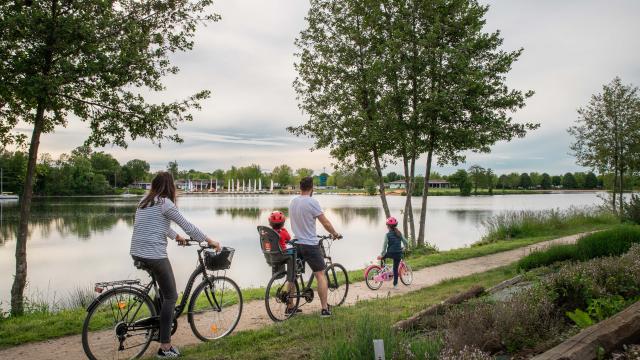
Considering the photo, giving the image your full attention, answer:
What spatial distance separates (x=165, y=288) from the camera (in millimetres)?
5445

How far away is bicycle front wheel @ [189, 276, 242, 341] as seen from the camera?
20.3 feet

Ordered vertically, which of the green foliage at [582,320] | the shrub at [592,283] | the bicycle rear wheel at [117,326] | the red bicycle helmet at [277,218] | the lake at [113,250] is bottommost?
the lake at [113,250]

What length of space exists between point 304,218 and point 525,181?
202717 millimetres

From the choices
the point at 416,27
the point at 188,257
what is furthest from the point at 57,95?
the point at 188,257

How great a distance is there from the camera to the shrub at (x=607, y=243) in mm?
9906

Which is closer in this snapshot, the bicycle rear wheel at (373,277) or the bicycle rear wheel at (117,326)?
the bicycle rear wheel at (117,326)

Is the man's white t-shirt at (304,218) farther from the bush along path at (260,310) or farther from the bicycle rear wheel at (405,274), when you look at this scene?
the bicycle rear wheel at (405,274)

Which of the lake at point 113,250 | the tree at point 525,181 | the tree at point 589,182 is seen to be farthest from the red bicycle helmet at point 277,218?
the tree at point 525,181

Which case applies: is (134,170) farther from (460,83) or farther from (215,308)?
(215,308)

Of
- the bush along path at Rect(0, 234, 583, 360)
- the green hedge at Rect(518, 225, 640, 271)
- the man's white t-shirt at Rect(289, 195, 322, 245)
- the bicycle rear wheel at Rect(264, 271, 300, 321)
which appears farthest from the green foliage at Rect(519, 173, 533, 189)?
the man's white t-shirt at Rect(289, 195, 322, 245)

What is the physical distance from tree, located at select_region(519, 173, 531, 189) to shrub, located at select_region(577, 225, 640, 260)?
196m

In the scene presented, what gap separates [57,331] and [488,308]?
20.4ft

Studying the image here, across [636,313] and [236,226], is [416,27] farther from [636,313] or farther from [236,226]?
[236,226]

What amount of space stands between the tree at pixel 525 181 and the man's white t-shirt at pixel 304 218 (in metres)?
201
